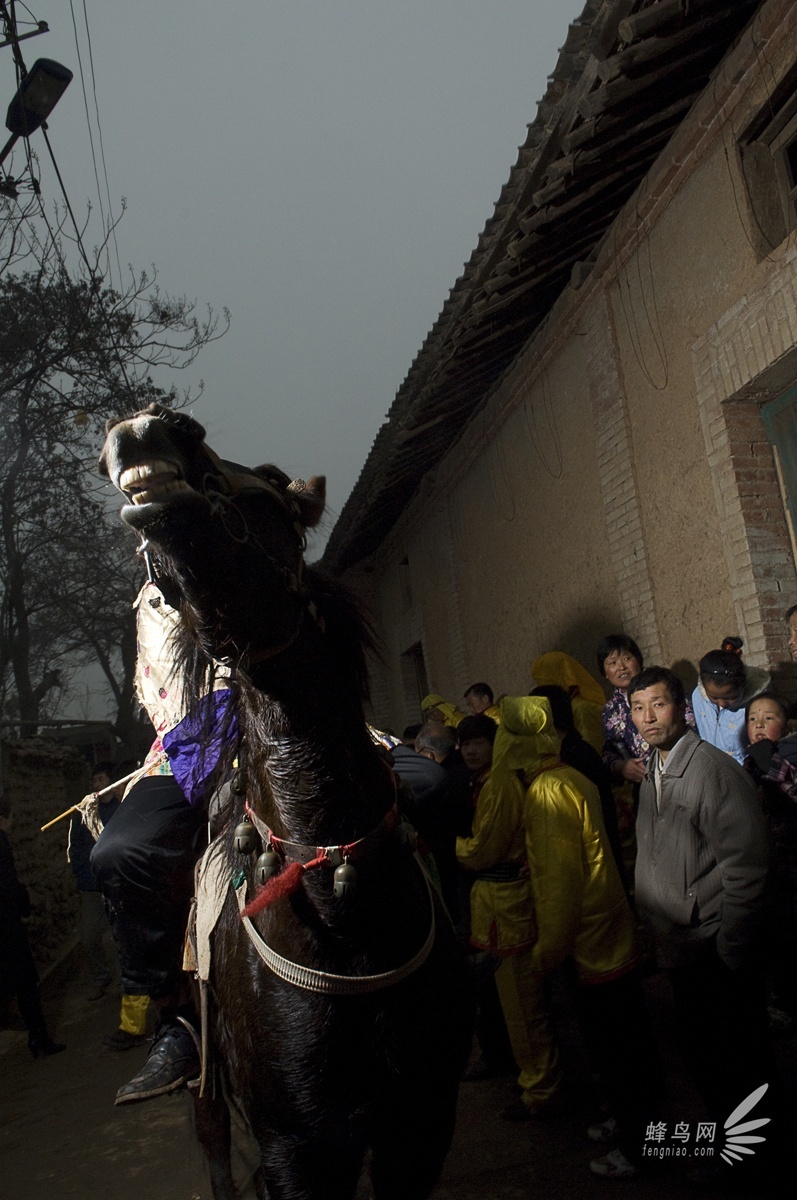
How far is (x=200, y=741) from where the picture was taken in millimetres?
2576

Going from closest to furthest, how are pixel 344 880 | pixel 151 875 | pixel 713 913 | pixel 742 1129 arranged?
pixel 344 880 < pixel 151 875 < pixel 742 1129 < pixel 713 913

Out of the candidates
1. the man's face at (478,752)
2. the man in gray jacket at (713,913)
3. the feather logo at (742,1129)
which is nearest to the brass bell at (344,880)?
the man in gray jacket at (713,913)

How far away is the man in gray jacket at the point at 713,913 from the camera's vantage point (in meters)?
3.22

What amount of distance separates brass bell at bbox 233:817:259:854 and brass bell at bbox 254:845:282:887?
0.06 m

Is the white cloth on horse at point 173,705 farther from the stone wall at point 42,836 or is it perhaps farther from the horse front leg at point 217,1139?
the stone wall at point 42,836

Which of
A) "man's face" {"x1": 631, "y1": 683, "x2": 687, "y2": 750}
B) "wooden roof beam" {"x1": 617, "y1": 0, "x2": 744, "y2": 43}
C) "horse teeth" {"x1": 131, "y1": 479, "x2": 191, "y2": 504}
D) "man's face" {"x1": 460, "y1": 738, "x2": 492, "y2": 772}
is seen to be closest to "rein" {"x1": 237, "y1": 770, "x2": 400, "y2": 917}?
"horse teeth" {"x1": 131, "y1": 479, "x2": 191, "y2": 504}

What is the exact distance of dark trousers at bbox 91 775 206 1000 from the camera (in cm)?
297

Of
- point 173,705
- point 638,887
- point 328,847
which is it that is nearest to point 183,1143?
point 638,887

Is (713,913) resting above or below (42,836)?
below

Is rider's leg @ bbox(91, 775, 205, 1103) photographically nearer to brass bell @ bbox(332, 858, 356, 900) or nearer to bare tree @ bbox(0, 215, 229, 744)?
brass bell @ bbox(332, 858, 356, 900)

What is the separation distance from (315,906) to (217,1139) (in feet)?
5.59

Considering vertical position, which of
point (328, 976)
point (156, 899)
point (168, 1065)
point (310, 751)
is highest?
point (310, 751)

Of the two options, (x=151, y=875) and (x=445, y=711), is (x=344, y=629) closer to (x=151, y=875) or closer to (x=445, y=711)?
(x=151, y=875)

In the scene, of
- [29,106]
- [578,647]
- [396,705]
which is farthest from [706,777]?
[396,705]
